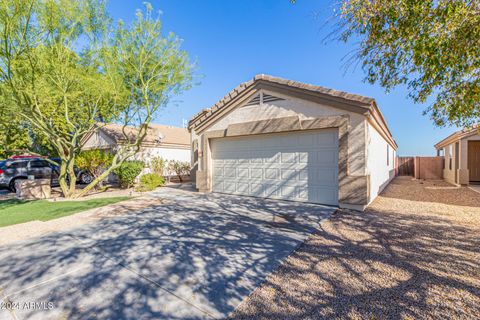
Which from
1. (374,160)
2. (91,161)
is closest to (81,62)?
(91,161)

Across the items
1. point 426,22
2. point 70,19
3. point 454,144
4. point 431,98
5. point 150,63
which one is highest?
point 70,19

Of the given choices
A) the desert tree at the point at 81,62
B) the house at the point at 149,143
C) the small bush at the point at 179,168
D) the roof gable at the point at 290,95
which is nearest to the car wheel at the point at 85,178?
the house at the point at 149,143

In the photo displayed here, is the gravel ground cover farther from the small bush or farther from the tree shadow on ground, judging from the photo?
the small bush

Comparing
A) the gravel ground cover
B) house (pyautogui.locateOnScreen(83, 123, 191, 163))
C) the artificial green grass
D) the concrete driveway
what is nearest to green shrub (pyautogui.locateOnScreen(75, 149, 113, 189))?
the artificial green grass

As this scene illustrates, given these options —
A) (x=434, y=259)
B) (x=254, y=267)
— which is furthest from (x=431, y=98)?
(x=254, y=267)

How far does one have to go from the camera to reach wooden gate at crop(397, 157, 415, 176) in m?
20.5

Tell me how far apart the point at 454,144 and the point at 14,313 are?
65.3 feet

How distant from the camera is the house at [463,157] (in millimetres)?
12094

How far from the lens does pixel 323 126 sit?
7422mm

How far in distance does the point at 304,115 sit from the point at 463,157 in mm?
11256

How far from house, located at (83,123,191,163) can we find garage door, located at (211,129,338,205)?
26.7ft

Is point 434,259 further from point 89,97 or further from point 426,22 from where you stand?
point 89,97

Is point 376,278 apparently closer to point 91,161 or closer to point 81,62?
point 81,62

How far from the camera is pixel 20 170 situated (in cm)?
1280
